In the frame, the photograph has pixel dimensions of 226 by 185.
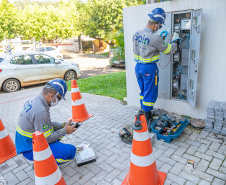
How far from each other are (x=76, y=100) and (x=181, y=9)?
3310mm

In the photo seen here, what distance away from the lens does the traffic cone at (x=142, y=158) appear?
Result: 95.4 inches

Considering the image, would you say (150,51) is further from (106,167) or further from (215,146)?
(106,167)

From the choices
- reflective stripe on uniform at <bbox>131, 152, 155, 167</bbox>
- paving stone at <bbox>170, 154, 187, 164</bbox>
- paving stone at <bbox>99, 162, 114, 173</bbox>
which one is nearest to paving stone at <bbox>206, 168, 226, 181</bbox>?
paving stone at <bbox>170, 154, 187, 164</bbox>

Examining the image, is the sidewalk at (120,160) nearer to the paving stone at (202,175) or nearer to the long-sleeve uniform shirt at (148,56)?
the paving stone at (202,175)

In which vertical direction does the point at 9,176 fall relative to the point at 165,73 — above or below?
below

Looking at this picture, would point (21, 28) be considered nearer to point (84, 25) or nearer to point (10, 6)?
point (10, 6)

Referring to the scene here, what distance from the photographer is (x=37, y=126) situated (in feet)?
8.43

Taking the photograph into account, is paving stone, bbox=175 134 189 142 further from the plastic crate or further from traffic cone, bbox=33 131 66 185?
traffic cone, bbox=33 131 66 185

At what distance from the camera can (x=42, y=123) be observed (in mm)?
2568

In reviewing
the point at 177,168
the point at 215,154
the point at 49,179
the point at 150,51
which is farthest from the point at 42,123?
the point at 215,154

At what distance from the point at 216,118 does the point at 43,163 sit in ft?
10.8

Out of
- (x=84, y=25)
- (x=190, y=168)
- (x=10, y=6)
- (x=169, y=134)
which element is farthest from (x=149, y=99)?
(x=84, y=25)

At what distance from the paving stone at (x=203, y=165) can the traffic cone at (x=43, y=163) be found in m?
2.20

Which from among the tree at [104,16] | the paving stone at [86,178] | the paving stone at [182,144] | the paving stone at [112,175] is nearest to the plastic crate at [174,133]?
the paving stone at [182,144]
